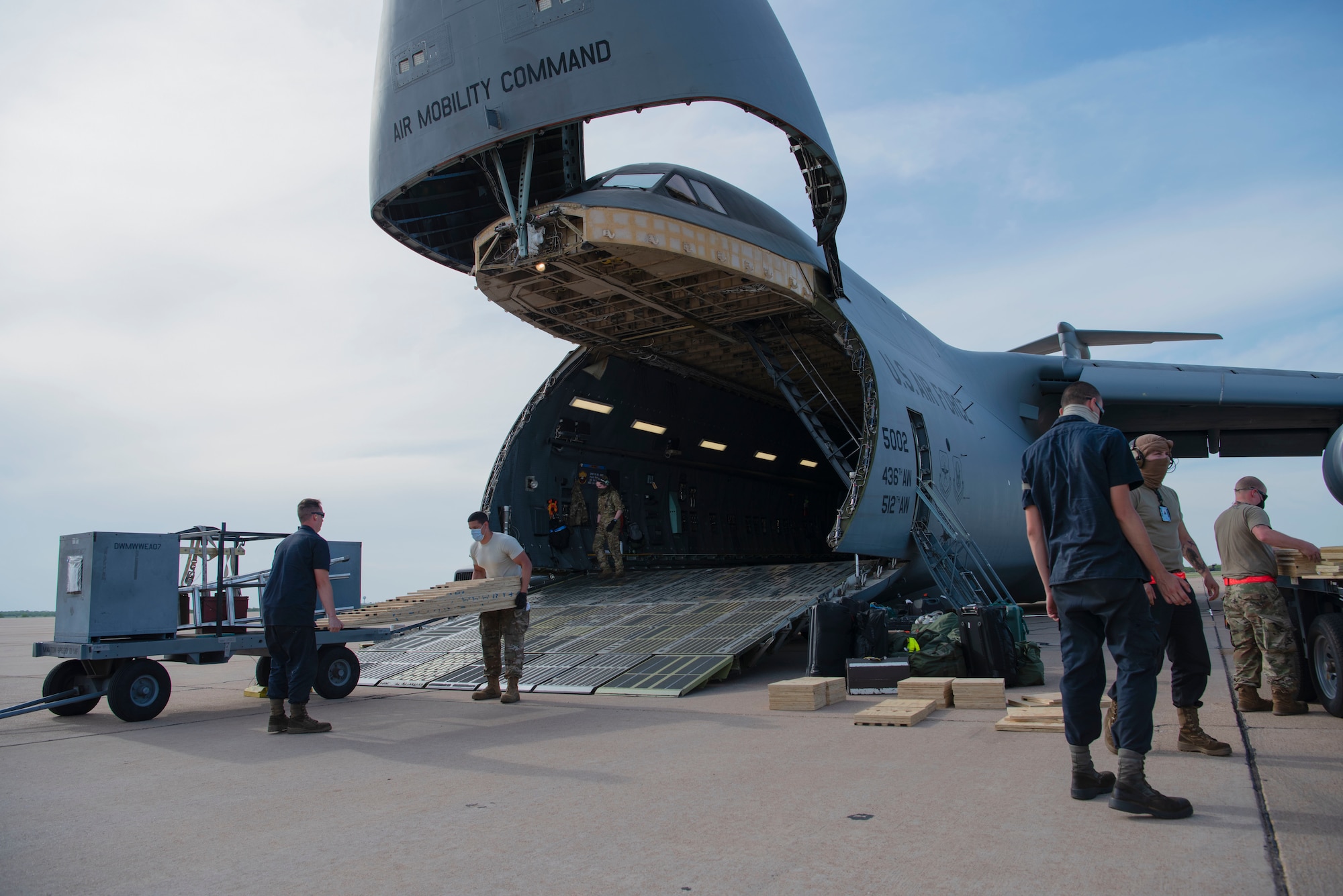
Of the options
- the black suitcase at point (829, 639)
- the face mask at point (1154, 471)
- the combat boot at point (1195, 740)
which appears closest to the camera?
the combat boot at point (1195, 740)

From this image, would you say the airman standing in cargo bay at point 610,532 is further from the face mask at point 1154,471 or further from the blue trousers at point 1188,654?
the blue trousers at point 1188,654

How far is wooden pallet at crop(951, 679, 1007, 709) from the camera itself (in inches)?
259

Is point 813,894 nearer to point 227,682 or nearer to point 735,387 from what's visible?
point 227,682

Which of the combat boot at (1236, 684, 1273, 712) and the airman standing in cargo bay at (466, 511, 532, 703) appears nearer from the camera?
the combat boot at (1236, 684, 1273, 712)

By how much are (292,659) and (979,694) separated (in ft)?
17.3

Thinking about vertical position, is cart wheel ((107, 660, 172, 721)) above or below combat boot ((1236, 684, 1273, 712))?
below

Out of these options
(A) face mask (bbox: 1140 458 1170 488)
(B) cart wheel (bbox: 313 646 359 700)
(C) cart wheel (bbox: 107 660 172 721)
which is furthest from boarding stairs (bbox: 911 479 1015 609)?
(C) cart wheel (bbox: 107 660 172 721)

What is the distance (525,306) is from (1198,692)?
30.2 feet

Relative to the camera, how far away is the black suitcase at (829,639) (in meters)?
8.54

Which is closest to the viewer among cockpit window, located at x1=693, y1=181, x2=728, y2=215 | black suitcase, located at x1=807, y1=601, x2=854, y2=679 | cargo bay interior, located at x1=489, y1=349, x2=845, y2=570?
black suitcase, located at x1=807, y1=601, x2=854, y2=679

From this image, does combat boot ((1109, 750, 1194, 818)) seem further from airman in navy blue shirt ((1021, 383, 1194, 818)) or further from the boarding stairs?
the boarding stairs

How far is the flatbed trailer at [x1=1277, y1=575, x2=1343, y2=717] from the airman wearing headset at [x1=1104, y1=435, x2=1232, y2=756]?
1.14 meters

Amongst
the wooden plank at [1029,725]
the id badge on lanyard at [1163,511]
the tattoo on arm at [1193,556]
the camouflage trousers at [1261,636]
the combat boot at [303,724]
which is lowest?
the combat boot at [303,724]

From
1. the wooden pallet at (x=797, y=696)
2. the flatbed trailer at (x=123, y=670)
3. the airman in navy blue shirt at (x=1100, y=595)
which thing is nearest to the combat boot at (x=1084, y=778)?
the airman in navy blue shirt at (x=1100, y=595)
